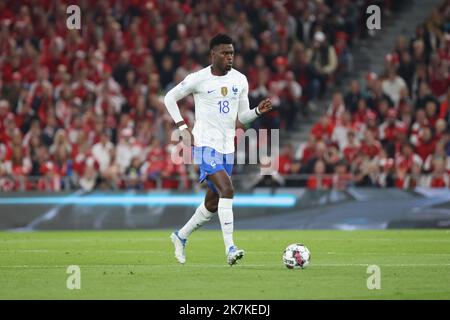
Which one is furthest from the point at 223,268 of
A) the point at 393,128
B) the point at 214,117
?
the point at 393,128

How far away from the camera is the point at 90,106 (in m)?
29.5

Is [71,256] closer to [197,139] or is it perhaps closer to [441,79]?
[197,139]

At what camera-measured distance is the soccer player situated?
14906 millimetres

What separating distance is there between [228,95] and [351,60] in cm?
1495

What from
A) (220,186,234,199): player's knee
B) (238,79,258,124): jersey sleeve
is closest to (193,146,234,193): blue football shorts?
(220,186,234,199): player's knee

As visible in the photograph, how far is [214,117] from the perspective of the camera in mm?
15102

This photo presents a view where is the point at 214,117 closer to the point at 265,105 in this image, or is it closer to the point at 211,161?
the point at 211,161

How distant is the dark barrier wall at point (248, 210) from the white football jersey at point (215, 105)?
855cm

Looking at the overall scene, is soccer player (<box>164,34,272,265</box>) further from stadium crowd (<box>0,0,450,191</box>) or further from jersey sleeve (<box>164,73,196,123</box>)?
stadium crowd (<box>0,0,450,191</box>)

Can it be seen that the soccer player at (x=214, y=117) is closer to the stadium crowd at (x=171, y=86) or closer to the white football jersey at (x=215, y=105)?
the white football jersey at (x=215, y=105)

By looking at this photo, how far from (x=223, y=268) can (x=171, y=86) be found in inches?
613

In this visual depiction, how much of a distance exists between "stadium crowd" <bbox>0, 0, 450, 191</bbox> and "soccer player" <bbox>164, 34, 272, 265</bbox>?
9.63 m
